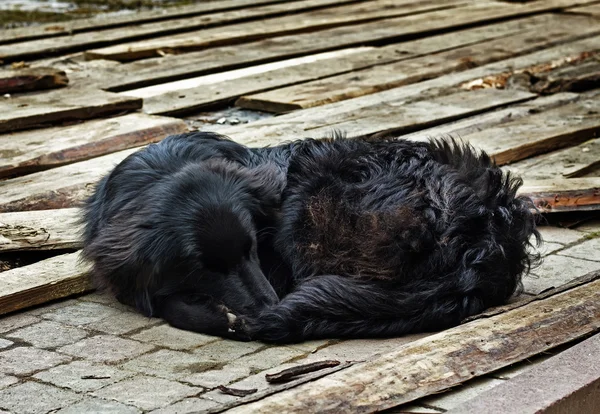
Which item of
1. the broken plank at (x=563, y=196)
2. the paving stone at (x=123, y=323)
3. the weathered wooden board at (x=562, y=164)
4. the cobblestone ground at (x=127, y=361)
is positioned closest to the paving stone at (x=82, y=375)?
the cobblestone ground at (x=127, y=361)

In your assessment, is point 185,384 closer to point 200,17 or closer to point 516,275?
point 516,275

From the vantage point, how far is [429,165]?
182 inches

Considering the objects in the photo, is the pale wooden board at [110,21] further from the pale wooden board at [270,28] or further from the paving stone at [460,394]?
the paving stone at [460,394]

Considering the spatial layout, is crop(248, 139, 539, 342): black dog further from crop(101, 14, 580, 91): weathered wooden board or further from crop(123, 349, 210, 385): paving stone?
crop(101, 14, 580, 91): weathered wooden board

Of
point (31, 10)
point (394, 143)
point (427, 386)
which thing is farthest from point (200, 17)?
point (427, 386)

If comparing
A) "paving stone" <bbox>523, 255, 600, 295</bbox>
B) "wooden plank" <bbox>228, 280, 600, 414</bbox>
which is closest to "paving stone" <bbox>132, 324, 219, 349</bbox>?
"wooden plank" <bbox>228, 280, 600, 414</bbox>

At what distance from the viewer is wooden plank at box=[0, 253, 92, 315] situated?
443cm

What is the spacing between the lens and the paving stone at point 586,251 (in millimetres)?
5031

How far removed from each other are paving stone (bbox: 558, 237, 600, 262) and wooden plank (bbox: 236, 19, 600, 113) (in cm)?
267

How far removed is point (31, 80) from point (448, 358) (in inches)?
189

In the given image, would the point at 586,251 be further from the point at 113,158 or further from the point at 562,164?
the point at 113,158

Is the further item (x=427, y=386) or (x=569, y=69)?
(x=569, y=69)

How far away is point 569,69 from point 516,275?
4.39 m

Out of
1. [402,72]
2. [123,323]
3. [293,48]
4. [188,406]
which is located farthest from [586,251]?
[293,48]
